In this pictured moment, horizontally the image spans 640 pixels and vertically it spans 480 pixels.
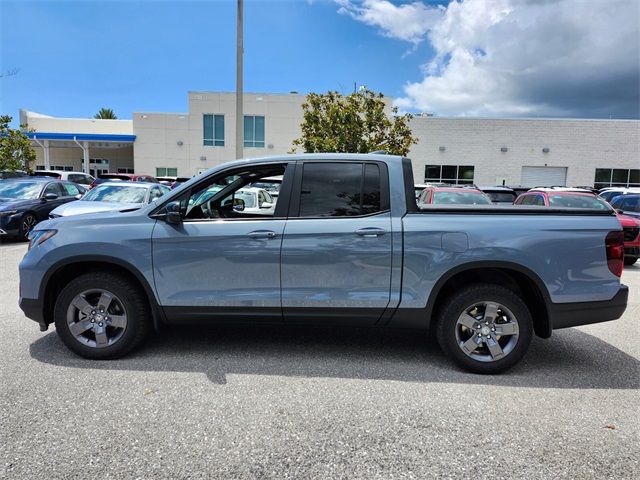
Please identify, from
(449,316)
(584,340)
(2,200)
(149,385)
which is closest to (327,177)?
(449,316)

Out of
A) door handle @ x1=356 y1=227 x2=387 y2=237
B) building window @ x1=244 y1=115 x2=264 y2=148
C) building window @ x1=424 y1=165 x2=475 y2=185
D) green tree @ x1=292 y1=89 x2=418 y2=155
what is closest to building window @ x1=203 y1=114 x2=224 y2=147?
building window @ x1=244 y1=115 x2=264 y2=148

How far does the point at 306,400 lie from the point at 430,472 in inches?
44.0

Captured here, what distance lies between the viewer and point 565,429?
3.13 m

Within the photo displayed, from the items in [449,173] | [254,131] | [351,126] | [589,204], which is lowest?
[589,204]

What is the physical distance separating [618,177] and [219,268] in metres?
36.0

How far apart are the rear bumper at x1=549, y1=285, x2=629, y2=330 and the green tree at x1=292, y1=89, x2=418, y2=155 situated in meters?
17.0

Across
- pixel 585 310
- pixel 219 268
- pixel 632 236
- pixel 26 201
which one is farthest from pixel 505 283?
pixel 26 201

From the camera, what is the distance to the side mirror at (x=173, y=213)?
3936 mm

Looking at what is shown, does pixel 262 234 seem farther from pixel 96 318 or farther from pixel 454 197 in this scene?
pixel 454 197

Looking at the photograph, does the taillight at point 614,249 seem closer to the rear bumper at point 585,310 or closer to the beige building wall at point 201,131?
the rear bumper at point 585,310

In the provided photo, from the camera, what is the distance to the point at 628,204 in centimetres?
1143

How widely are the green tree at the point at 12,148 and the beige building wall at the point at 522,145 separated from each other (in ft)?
76.5

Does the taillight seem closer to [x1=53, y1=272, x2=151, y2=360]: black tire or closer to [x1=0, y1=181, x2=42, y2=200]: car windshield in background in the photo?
[x1=53, y1=272, x2=151, y2=360]: black tire

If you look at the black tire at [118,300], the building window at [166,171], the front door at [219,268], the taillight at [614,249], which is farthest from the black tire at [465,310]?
the building window at [166,171]
